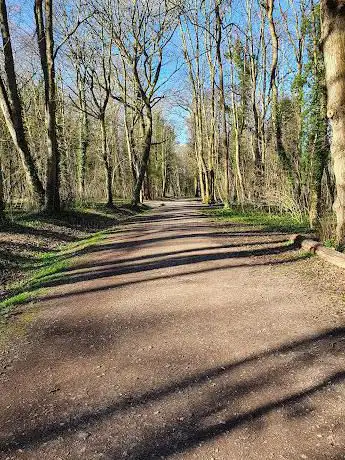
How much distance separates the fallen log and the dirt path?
0.77m

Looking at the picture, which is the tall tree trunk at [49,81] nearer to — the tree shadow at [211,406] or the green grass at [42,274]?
the green grass at [42,274]

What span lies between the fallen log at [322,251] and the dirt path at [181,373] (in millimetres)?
771

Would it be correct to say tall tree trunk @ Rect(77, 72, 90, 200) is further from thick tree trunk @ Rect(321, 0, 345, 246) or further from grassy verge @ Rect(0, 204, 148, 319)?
thick tree trunk @ Rect(321, 0, 345, 246)

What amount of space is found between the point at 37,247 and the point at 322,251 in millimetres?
6888

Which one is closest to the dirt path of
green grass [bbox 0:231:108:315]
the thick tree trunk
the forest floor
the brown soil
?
green grass [bbox 0:231:108:315]

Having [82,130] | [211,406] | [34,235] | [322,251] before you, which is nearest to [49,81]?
[34,235]

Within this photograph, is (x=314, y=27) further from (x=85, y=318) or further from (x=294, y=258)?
(x=85, y=318)

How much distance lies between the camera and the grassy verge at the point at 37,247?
22.7 feet

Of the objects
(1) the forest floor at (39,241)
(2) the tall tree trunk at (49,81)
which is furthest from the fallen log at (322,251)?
(2) the tall tree trunk at (49,81)

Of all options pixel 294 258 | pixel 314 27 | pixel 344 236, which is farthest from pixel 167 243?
pixel 314 27

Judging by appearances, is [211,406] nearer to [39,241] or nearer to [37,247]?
[37,247]

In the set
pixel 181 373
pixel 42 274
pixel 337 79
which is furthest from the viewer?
pixel 42 274

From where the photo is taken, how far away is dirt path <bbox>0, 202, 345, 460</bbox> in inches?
106

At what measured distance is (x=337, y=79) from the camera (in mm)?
6906
